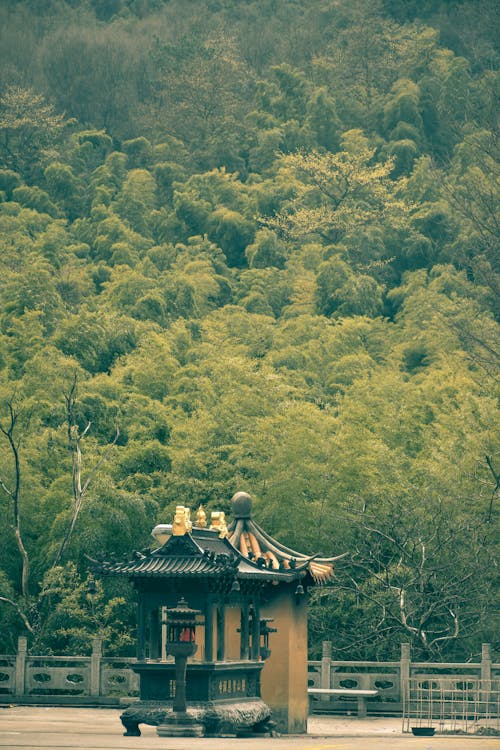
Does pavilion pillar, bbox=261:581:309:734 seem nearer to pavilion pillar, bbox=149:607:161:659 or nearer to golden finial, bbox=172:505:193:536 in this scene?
pavilion pillar, bbox=149:607:161:659

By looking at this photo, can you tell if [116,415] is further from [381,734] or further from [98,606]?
[381,734]

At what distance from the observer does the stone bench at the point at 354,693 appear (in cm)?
2059

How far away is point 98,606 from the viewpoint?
83.0 ft

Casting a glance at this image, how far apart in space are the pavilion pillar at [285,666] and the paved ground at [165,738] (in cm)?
43

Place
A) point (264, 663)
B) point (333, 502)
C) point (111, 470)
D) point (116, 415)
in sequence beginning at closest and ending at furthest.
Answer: point (264, 663) < point (333, 502) < point (111, 470) < point (116, 415)

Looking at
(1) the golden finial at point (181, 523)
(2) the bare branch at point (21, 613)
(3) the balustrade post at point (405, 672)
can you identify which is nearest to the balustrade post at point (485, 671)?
(3) the balustrade post at point (405, 672)

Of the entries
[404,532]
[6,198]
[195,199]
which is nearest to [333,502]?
[404,532]

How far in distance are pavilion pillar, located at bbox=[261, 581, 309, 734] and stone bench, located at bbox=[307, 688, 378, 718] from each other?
317cm

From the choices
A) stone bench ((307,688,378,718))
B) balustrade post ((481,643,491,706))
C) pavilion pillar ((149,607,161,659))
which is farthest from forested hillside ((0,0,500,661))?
pavilion pillar ((149,607,161,659))

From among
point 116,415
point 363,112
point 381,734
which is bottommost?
point 381,734

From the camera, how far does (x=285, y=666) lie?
56.9 ft

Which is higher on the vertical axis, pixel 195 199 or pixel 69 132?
pixel 69 132

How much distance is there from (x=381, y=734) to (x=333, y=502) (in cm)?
937

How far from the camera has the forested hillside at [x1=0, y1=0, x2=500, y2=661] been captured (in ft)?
84.0
